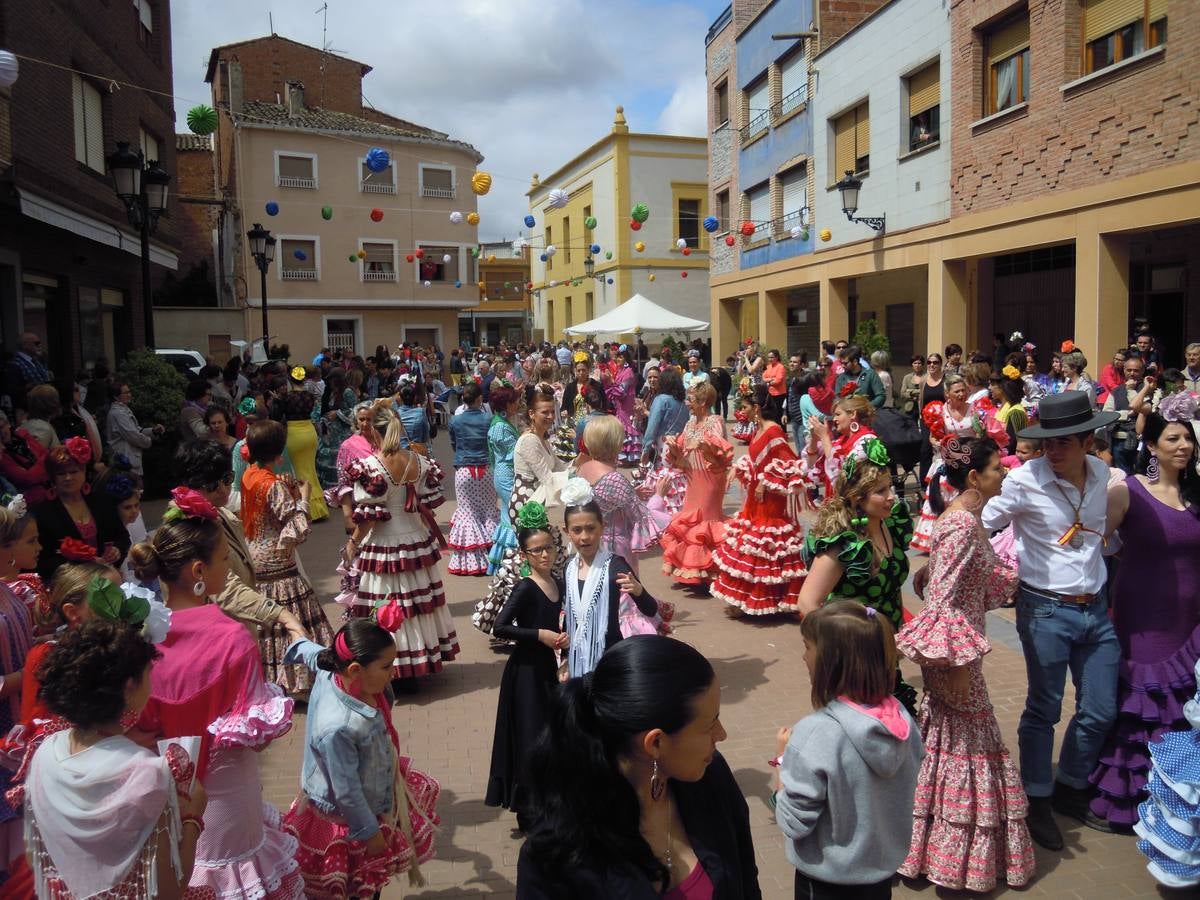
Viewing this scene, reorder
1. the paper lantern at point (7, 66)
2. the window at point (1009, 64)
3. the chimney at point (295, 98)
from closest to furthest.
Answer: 1. the paper lantern at point (7, 66)
2. the window at point (1009, 64)
3. the chimney at point (295, 98)

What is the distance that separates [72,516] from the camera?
209 inches

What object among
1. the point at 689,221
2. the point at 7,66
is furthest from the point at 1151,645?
the point at 689,221

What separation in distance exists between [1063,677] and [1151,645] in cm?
41

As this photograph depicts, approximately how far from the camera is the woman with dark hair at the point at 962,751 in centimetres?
390

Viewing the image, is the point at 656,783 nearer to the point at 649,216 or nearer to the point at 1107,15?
the point at 1107,15

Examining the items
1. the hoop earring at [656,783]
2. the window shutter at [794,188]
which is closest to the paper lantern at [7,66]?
the hoop earring at [656,783]

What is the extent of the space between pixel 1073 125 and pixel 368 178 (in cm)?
2917

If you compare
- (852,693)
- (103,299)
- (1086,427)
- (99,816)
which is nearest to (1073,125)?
(1086,427)

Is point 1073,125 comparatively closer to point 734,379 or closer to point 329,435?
point 329,435

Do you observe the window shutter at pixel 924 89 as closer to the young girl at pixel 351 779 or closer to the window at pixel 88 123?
the window at pixel 88 123

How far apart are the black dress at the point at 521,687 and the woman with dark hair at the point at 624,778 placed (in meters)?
2.31

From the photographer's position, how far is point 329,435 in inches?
555

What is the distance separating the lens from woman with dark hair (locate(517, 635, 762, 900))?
1.93m

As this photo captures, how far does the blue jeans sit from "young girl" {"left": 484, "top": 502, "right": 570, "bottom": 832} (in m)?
2.18
